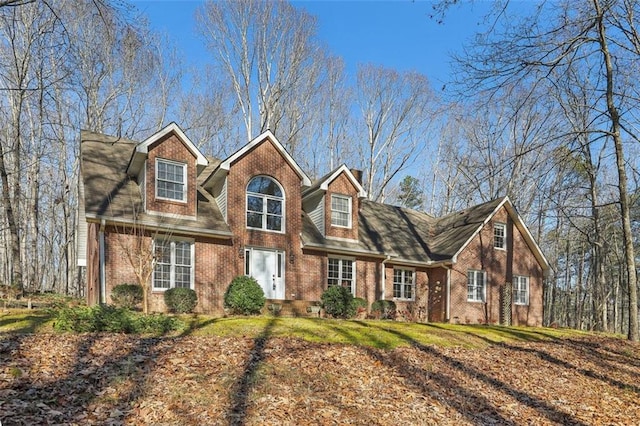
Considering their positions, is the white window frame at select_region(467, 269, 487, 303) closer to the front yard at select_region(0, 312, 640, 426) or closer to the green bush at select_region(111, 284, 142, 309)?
the front yard at select_region(0, 312, 640, 426)

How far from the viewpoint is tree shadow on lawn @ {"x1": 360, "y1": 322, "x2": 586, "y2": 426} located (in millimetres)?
7746

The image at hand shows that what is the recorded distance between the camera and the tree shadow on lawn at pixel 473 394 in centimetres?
775

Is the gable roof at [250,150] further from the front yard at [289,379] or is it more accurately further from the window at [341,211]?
the front yard at [289,379]

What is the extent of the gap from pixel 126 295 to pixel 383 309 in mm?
10627

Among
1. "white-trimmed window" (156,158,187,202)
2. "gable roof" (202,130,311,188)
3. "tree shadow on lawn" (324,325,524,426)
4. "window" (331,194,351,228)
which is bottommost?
"tree shadow on lawn" (324,325,524,426)

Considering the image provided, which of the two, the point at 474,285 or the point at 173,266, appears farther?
the point at 474,285

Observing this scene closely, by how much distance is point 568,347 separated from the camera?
1445 cm

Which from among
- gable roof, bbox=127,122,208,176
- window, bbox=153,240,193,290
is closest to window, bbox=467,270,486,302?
window, bbox=153,240,193,290

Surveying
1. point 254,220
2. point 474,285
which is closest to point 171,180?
point 254,220

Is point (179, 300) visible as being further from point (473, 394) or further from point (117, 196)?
point (473, 394)

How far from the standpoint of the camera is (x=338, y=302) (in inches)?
696

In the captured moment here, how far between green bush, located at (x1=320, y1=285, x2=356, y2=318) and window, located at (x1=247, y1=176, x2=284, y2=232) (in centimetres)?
318

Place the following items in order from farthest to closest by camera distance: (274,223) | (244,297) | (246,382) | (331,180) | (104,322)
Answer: (331,180) < (274,223) < (244,297) < (104,322) < (246,382)

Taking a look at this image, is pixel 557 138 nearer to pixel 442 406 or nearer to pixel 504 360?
pixel 504 360
